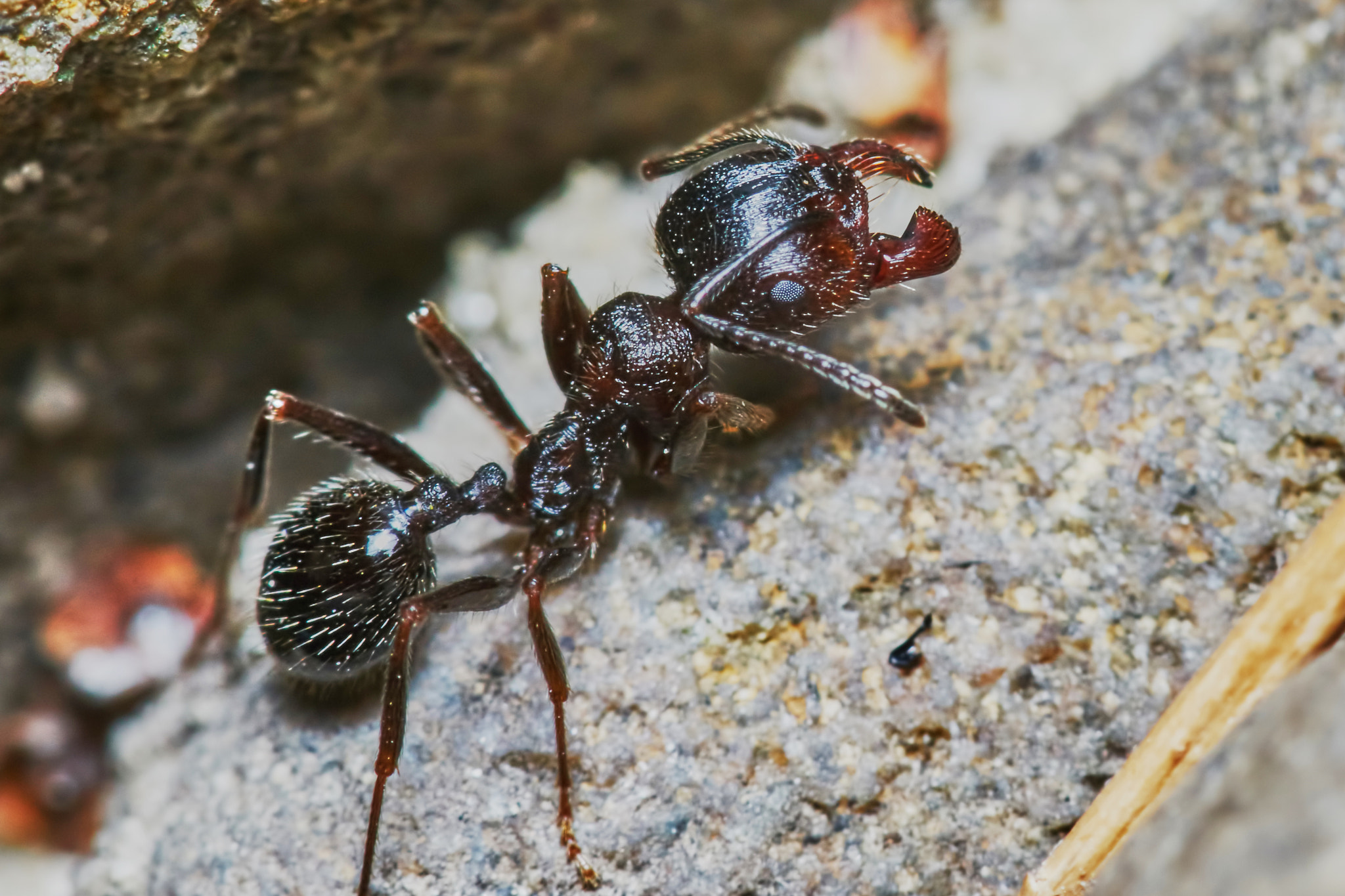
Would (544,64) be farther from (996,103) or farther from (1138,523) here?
(1138,523)

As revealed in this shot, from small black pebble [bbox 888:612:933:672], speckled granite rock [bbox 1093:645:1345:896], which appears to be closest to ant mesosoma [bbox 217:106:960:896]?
small black pebble [bbox 888:612:933:672]

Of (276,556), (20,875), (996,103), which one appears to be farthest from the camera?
(996,103)

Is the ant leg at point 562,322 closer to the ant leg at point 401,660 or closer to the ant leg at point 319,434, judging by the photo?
the ant leg at point 319,434

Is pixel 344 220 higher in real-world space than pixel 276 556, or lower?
higher

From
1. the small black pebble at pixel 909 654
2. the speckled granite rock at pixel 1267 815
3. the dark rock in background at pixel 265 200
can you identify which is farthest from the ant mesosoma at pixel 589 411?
the speckled granite rock at pixel 1267 815

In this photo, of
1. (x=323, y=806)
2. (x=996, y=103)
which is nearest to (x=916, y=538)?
(x=323, y=806)

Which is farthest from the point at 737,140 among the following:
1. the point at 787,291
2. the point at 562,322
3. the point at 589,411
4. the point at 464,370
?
the point at 464,370
